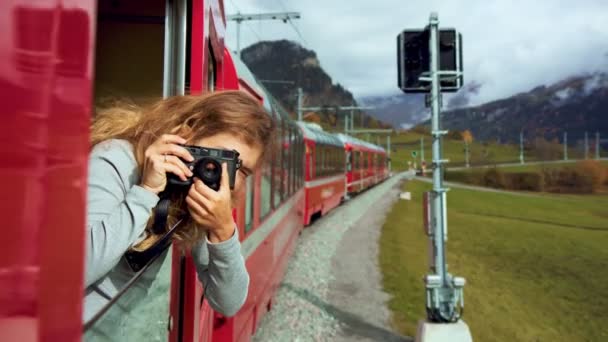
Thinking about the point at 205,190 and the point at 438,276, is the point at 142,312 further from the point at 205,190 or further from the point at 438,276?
the point at 438,276

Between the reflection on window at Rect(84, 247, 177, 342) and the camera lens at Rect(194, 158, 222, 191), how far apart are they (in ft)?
1.26

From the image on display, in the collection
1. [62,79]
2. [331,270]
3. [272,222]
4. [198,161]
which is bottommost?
[331,270]

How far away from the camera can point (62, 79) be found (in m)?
0.76

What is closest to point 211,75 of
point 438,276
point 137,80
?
point 137,80

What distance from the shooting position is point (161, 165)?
122cm

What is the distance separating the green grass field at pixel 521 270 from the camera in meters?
6.50

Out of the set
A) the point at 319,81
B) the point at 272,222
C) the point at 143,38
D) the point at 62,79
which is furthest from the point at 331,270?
the point at 319,81

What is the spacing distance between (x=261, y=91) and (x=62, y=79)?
4568 millimetres

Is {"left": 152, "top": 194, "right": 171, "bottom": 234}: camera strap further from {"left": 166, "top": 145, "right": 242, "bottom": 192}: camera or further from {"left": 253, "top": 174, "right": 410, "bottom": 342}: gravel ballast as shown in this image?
{"left": 253, "top": 174, "right": 410, "bottom": 342}: gravel ballast

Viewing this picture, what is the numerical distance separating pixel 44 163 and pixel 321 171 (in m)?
14.0

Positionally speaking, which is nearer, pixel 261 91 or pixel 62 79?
pixel 62 79

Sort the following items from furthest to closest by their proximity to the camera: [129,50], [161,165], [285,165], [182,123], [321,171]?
[321,171] → [285,165] → [129,50] → [182,123] → [161,165]

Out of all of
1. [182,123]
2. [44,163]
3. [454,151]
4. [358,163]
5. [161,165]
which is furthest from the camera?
[454,151]

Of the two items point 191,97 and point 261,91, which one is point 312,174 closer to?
point 261,91
